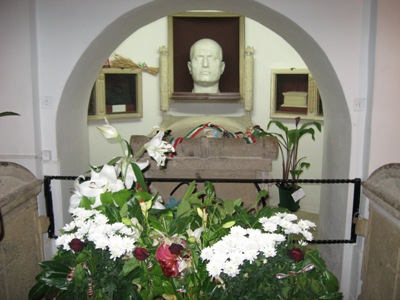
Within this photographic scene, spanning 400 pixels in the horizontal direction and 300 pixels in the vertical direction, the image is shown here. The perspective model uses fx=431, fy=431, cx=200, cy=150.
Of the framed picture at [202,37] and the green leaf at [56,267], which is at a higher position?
the framed picture at [202,37]

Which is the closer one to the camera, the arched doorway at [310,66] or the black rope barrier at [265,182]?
the black rope barrier at [265,182]

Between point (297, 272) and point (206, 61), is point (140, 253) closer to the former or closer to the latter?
point (297, 272)

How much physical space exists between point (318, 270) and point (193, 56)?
4.42 m

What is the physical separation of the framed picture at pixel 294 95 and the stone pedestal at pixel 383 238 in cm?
295

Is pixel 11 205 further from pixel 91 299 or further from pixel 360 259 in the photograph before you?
pixel 360 259

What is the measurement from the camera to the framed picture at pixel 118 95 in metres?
5.45

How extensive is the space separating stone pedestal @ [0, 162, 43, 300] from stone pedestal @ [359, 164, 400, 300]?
1779 mm

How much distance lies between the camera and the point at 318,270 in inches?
52.8

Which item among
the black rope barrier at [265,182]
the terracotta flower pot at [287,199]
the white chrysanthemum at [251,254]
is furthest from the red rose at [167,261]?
the terracotta flower pot at [287,199]

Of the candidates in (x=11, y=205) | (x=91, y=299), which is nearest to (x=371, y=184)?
(x=91, y=299)

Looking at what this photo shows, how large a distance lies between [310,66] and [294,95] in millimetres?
2203

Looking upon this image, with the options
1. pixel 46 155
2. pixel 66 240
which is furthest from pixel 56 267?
pixel 46 155

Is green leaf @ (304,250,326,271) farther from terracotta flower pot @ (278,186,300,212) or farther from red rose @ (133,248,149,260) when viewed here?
terracotta flower pot @ (278,186,300,212)

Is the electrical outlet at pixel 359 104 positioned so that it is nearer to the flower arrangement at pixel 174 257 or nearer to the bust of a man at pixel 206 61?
the flower arrangement at pixel 174 257
